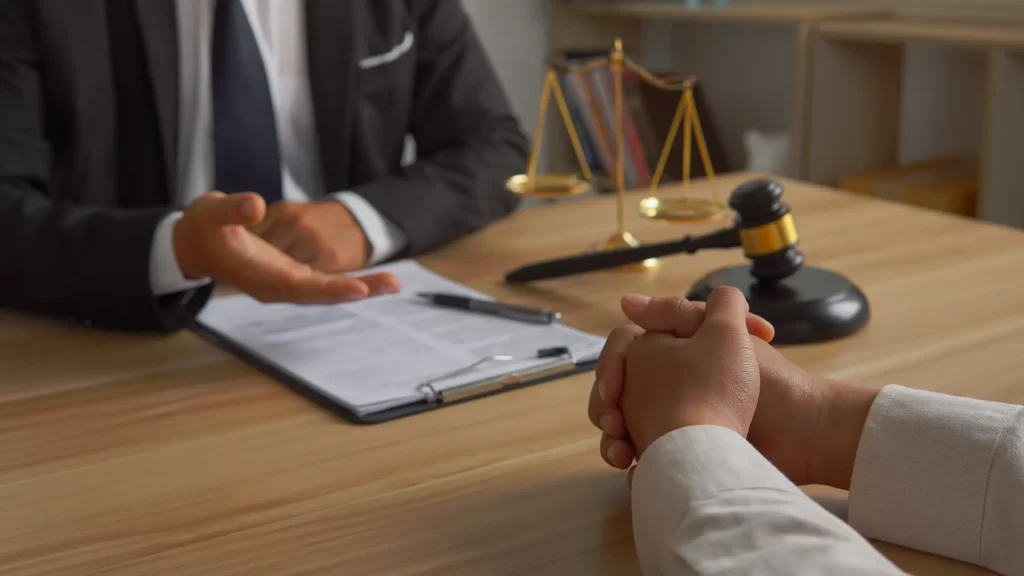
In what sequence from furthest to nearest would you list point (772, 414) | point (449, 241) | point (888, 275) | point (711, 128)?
1. point (711, 128)
2. point (449, 241)
3. point (888, 275)
4. point (772, 414)

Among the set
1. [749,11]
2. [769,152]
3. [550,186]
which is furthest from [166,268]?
[769,152]

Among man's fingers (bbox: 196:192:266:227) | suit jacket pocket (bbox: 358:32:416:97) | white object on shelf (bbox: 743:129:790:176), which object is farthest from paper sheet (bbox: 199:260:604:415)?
white object on shelf (bbox: 743:129:790:176)

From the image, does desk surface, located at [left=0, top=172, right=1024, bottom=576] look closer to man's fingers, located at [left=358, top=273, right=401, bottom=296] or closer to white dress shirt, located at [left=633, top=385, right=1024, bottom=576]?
white dress shirt, located at [left=633, top=385, right=1024, bottom=576]

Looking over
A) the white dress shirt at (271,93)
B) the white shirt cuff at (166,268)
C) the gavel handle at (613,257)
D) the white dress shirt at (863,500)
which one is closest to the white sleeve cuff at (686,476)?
the white dress shirt at (863,500)

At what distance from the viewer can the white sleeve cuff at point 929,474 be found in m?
0.64

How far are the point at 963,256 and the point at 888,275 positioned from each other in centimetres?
14

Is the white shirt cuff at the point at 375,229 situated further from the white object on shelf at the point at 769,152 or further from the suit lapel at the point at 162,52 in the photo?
the white object on shelf at the point at 769,152

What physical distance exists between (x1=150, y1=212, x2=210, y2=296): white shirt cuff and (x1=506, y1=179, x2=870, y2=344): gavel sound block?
1.54 ft

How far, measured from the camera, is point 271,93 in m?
1.52

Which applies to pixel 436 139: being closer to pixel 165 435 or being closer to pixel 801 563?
pixel 165 435

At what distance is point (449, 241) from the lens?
1351mm

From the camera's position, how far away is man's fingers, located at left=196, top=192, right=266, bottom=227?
99 centimetres

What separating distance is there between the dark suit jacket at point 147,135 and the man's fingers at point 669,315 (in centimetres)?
51

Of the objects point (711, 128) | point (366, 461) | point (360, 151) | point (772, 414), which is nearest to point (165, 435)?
point (366, 461)
